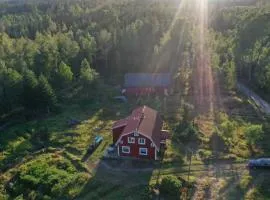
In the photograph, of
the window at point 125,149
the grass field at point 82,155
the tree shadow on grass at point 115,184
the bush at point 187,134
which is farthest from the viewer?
the bush at point 187,134

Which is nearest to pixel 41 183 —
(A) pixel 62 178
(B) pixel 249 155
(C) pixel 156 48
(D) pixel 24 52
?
(A) pixel 62 178

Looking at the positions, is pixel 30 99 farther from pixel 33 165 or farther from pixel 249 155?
pixel 249 155

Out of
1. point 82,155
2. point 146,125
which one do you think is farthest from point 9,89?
point 146,125

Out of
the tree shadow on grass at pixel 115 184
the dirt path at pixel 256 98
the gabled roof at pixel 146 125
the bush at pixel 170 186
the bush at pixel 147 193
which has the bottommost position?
the tree shadow on grass at pixel 115 184

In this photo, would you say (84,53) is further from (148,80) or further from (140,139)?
(140,139)

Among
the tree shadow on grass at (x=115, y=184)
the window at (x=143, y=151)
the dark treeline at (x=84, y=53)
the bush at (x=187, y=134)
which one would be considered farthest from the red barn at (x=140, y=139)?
the dark treeline at (x=84, y=53)

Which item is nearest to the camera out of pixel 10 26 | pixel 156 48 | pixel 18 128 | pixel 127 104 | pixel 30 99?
pixel 18 128

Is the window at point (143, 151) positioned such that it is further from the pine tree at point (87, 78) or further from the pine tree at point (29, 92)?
the pine tree at point (87, 78)
